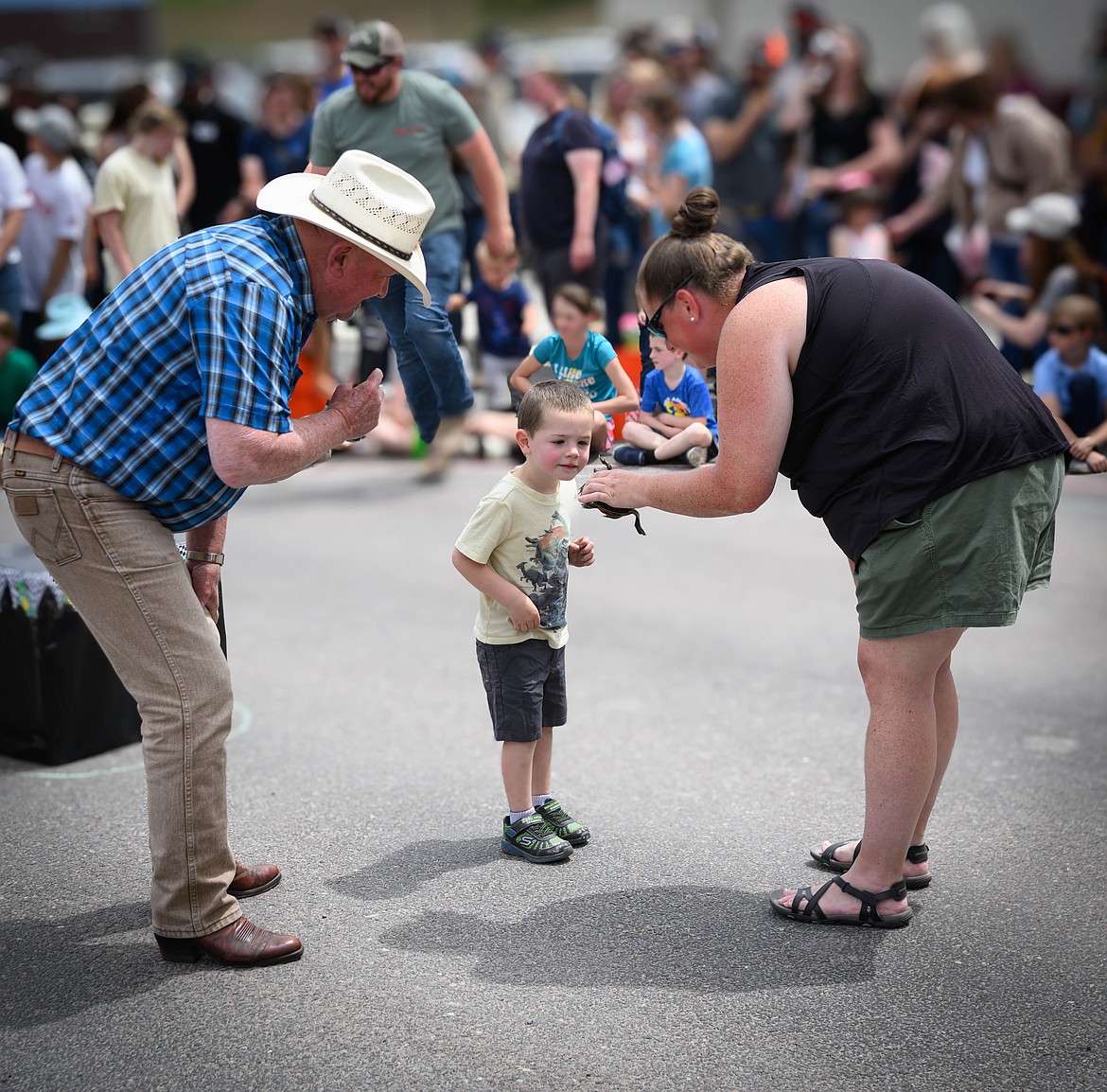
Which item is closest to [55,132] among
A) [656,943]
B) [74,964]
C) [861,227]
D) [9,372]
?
[9,372]

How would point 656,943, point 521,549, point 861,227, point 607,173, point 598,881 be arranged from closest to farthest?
point 656,943 < point 521,549 < point 598,881 < point 607,173 < point 861,227

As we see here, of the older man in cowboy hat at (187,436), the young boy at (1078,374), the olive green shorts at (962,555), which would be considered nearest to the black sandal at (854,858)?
the olive green shorts at (962,555)

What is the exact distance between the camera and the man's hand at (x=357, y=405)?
3.27 m

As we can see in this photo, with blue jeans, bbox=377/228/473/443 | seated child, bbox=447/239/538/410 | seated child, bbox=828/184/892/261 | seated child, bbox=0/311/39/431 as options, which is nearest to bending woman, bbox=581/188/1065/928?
blue jeans, bbox=377/228/473/443

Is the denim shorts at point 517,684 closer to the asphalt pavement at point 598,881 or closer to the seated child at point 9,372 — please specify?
the asphalt pavement at point 598,881

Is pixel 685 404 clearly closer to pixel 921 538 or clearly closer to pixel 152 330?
pixel 921 538

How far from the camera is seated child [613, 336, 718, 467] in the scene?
3.87m

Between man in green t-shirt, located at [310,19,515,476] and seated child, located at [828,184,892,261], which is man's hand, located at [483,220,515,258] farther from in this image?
seated child, located at [828,184,892,261]

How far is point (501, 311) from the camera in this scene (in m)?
5.49

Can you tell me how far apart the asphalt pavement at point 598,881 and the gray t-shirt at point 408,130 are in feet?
6.82

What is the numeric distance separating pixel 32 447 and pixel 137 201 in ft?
14.7

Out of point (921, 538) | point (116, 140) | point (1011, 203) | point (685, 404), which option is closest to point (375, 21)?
point (685, 404)

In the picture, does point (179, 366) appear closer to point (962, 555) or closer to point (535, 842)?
point (535, 842)

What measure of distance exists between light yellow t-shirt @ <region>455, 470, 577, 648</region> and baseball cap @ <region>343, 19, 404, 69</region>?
8.14 feet
